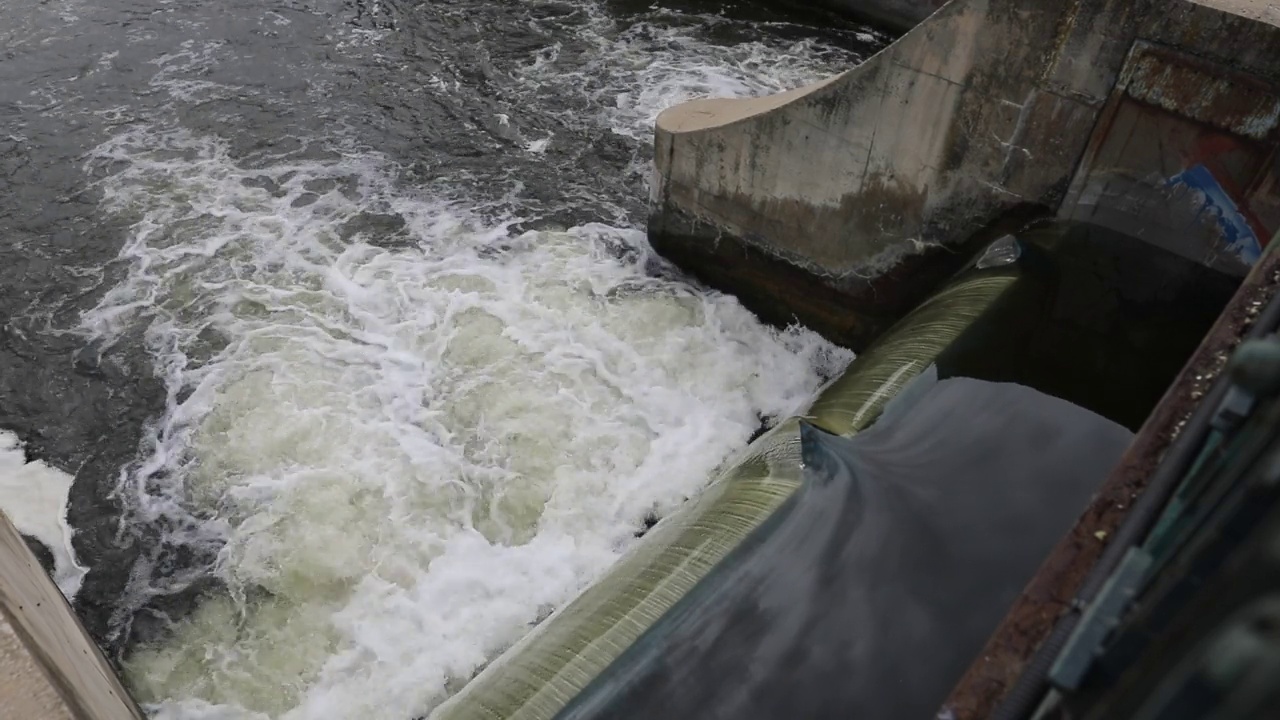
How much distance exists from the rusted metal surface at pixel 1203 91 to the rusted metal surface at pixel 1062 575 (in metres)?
3.34

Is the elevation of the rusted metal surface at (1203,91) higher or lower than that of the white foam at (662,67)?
higher

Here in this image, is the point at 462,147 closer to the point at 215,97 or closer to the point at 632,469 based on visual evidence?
the point at 215,97

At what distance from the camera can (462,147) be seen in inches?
390

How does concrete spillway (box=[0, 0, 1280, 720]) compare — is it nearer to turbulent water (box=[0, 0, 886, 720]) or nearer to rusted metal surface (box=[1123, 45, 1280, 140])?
rusted metal surface (box=[1123, 45, 1280, 140])

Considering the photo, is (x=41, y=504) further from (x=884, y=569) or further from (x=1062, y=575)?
(x=1062, y=575)

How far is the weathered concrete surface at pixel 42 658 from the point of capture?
2.74 m

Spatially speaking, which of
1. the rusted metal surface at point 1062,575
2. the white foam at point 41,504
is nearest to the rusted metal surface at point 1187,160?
the rusted metal surface at point 1062,575

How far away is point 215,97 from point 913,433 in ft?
31.0

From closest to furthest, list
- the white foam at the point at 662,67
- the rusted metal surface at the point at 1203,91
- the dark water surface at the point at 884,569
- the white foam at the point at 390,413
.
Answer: the dark water surface at the point at 884,569, the rusted metal surface at the point at 1203,91, the white foam at the point at 390,413, the white foam at the point at 662,67

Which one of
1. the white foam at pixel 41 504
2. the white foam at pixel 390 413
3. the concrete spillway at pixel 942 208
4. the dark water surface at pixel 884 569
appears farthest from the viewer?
the white foam at pixel 41 504

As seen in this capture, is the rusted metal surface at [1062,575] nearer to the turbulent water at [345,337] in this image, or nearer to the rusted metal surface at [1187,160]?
the rusted metal surface at [1187,160]

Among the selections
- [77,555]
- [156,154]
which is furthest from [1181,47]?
[156,154]

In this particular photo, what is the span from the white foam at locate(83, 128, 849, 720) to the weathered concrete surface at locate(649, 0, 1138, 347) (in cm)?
69

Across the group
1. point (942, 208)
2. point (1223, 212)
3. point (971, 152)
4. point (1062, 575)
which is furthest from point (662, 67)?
point (1062, 575)
